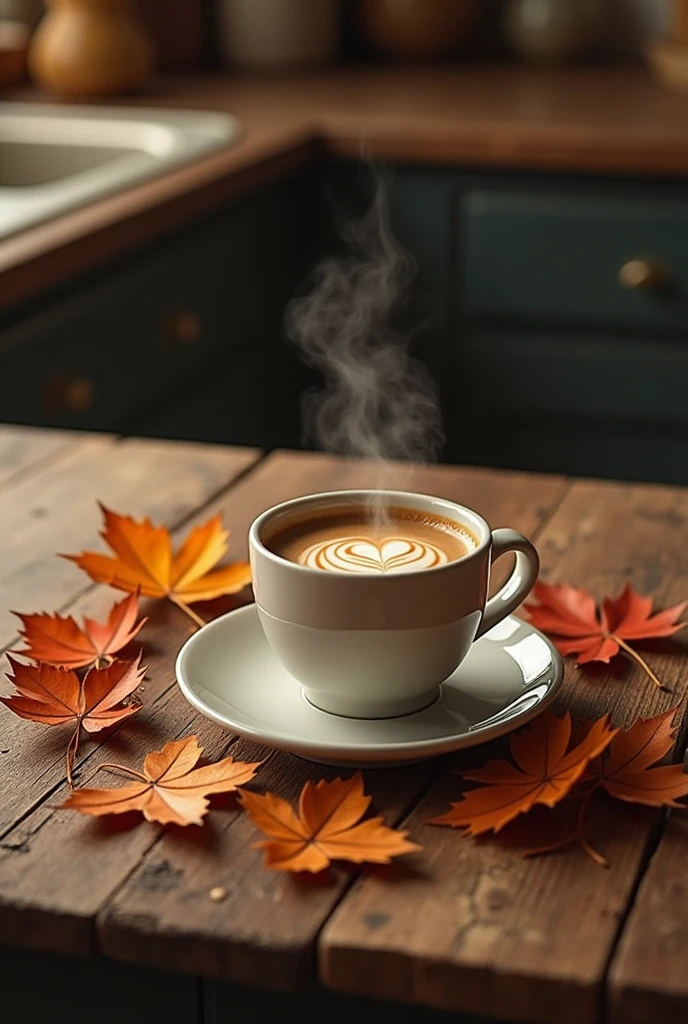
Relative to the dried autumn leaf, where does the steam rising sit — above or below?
below

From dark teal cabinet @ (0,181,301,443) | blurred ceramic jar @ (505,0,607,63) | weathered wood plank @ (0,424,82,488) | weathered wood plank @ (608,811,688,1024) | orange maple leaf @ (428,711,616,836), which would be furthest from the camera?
blurred ceramic jar @ (505,0,607,63)

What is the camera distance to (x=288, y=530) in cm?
85

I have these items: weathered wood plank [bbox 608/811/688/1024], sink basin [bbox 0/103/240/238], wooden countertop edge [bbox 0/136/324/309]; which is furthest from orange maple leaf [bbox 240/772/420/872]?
sink basin [bbox 0/103/240/238]

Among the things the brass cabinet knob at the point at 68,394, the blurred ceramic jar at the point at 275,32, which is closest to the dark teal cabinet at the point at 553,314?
the blurred ceramic jar at the point at 275,32

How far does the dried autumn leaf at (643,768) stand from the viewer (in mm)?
740

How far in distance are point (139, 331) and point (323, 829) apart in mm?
1415

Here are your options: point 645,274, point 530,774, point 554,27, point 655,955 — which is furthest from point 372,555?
point 554,27

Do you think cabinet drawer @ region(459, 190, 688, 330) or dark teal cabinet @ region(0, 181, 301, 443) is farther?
cabinet drawer @ region(459, 190, 688, 330)

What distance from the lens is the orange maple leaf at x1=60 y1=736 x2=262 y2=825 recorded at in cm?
73

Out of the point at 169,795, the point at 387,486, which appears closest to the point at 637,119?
the point at 387,486

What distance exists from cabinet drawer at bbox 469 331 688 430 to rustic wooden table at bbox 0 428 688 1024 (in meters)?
1.54

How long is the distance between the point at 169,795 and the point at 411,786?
0.41ft

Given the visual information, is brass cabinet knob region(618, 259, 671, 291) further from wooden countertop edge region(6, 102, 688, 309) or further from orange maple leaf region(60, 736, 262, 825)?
orange maple leaf region(60, 736, 262, 825)

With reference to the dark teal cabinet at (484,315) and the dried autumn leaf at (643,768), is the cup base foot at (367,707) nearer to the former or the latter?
the dried autumn leaf at (643,768)
